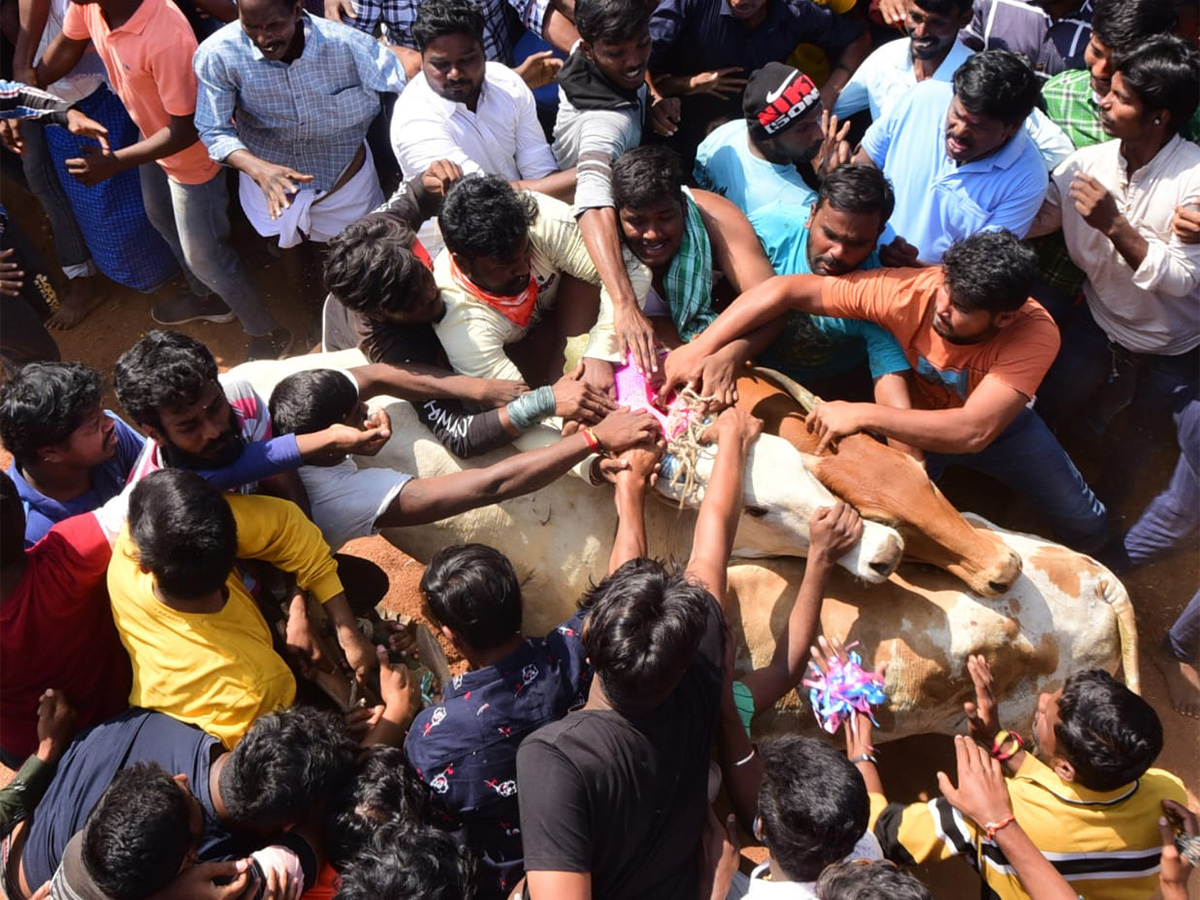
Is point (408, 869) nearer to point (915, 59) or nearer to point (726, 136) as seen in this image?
point (726, 136)

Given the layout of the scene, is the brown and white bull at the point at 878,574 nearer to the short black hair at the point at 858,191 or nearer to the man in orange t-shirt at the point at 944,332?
the man in orange t-shirt at the point at 944,332

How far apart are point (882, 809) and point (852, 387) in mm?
2623

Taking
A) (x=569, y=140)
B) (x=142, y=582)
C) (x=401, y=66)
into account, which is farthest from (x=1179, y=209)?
(x=142, y=582)

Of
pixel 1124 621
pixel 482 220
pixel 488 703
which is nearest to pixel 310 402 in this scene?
pixel 482 220

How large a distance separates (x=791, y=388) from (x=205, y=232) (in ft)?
13.0

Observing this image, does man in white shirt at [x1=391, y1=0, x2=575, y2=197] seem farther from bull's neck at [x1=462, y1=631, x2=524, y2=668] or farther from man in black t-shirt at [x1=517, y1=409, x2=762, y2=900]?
man in black t-shirt at [x1=517, y1=409, x2=762, y2=900]

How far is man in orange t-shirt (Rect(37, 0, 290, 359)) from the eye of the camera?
18.0 feet

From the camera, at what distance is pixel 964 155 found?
187 inches

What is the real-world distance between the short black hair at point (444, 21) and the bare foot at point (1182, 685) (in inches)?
198

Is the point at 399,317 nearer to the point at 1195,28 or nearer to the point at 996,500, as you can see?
the point at 996,500

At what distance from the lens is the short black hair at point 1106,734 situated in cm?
336

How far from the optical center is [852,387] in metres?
5.72

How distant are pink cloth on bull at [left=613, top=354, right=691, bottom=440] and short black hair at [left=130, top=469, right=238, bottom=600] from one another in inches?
65.4

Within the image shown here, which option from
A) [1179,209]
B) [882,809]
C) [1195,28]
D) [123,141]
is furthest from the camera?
[123,141]
